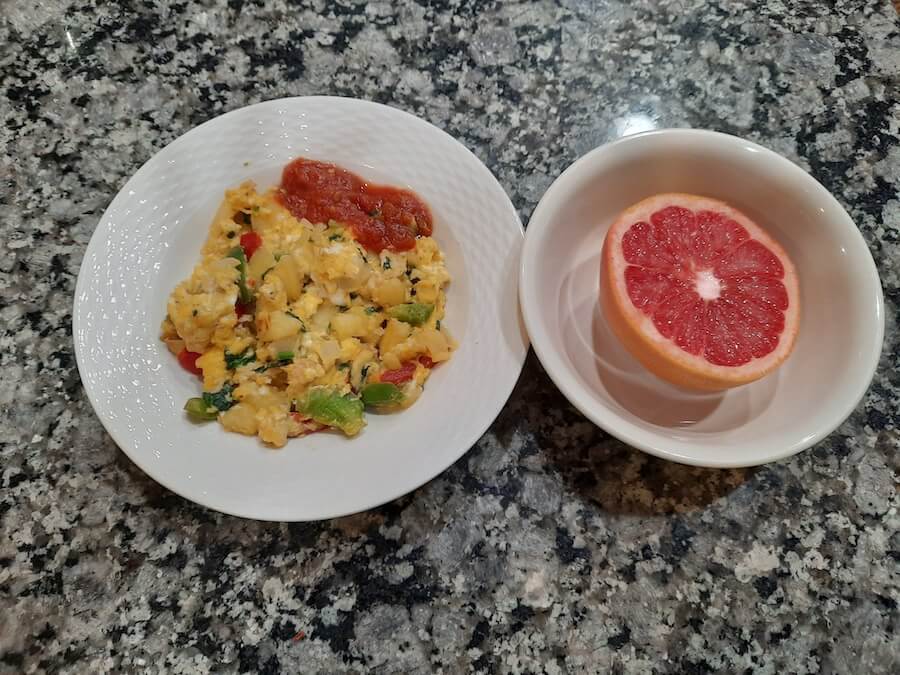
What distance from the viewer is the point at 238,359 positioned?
1.36 m

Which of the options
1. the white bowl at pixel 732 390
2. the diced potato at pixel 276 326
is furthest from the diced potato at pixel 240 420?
the white bowl at pixel 732 390

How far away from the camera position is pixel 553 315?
1357 millimetres

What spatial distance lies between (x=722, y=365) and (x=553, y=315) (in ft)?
1.11

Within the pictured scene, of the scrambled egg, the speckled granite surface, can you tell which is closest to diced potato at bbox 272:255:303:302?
the scrambled egg

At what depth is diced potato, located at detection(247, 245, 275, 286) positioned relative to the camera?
142cm

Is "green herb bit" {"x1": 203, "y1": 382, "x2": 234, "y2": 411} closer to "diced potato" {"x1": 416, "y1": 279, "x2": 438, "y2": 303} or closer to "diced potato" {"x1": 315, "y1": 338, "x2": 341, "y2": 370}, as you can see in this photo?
"diced potato" {"x1": 315, "y1": 338, "x2": 341, "y2": 370}

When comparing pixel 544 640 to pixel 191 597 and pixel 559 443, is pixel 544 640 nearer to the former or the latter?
pixel 559 443

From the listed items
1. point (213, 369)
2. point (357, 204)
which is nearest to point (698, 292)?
point (357, 204)

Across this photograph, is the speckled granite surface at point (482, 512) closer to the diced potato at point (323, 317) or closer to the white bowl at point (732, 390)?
the white bowl at point (732, 390)

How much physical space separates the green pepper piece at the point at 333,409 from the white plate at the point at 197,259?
0.04 m

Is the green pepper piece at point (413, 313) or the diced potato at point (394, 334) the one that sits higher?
the green pepper piece at point (413, 313)

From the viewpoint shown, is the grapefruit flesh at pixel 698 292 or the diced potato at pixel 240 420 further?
the diced potato at pixel 240 420

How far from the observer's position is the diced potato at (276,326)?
4.40 ft

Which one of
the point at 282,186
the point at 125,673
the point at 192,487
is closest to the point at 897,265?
the point at 282,186
